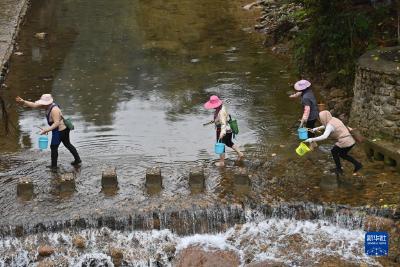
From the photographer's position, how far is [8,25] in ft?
86.5

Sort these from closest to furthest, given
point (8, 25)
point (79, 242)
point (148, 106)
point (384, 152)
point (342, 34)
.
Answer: point (79, 242) → point (384, 152) → point (342, 34) → point (148, 106) → point (8, 25)

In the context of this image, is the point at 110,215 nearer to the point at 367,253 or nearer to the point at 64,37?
the point at 367,253

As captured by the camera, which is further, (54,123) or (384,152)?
(384,152)

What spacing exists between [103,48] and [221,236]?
543 inches

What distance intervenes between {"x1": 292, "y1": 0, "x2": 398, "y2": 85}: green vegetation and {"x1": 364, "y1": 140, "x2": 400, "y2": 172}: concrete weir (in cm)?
372

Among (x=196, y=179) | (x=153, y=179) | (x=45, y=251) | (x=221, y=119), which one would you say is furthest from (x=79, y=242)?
(x=221, y=119)

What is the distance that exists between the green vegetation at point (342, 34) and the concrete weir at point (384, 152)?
12.2 ft

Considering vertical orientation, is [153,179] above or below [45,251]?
above

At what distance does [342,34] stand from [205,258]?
8.60 meters

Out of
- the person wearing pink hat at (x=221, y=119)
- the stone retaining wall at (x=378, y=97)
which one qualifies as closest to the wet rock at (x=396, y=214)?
the stone retaining wall at (x=378, y=97)

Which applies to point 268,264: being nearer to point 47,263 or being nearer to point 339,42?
point 47,263

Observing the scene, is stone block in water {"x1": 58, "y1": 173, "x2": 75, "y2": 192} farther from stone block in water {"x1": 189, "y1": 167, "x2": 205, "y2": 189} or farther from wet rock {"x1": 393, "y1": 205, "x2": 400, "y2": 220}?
wet rock {"x1": 393, "y1": 205, "x2": 400, "y2": 220}

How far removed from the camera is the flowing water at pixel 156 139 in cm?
1172

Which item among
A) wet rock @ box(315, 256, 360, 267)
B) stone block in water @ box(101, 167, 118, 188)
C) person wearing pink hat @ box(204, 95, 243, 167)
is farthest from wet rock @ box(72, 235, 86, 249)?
wet rock @ box(315, 256, 360, 267)
